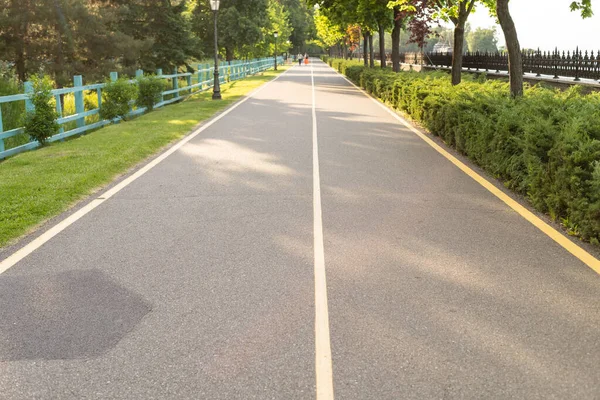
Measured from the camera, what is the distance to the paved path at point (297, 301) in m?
3.85

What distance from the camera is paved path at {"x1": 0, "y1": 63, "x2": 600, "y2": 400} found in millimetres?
3854

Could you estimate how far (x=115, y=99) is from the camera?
63.1 ft

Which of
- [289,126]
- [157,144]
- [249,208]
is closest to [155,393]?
[249,208]

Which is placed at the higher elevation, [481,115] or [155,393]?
[481,115]

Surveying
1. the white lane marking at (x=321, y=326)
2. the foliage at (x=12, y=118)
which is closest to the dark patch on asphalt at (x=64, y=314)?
the white lane marking at (x=321, y=326)

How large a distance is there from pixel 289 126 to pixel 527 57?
60.1 feet

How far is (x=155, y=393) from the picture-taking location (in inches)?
146

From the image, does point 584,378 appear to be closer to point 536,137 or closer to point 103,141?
point 536,137

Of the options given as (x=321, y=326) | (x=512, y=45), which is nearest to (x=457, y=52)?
(x=512, y=45)

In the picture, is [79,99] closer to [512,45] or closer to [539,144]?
[512,45]

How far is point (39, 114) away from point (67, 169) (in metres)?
4.05

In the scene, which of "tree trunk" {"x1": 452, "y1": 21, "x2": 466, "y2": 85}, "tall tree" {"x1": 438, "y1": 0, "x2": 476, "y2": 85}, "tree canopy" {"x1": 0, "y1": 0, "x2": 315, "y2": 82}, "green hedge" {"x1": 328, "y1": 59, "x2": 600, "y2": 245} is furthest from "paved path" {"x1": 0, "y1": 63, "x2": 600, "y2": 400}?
"tree canopy" {"x1": 0, "y1": 0, "x2": 315, "y2": 82}

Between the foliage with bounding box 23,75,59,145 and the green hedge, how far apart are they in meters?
8.55

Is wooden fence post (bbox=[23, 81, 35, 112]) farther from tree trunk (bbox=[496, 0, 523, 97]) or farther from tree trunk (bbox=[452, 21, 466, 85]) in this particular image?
tree trunk (bbox=[452, 21, 466, 85])
